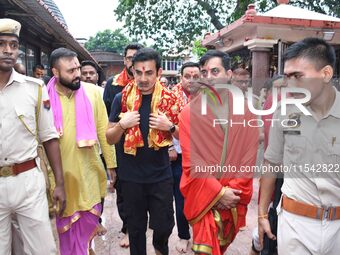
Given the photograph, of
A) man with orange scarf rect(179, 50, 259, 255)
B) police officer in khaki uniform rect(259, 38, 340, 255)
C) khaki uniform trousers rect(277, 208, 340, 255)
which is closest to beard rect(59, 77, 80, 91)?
man with orange scarf rect(179, 50, 259, 255)

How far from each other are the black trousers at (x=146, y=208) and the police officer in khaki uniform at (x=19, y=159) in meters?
0.71

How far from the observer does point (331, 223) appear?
2.09 metres

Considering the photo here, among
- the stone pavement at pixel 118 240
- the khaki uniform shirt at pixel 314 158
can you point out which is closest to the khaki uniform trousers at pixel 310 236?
the khaki uniform shirt at pixel 314 158

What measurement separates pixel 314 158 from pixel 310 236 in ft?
1.40

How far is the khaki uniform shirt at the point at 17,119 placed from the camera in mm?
2436

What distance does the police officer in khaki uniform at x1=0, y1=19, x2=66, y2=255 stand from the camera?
2.44 metres

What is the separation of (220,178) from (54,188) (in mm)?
1255

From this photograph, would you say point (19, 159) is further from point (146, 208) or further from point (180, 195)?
point (180, 195)

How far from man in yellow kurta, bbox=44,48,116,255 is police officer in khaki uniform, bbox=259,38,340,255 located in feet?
5.41

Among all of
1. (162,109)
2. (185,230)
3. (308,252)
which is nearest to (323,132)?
(308,252)

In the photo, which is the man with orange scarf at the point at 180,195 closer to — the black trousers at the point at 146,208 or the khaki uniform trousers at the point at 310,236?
the black trousers at the point at 146,208

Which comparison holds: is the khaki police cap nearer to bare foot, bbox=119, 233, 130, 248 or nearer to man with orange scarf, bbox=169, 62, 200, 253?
man with orange scarf, bbox=169, 62, 200, 253

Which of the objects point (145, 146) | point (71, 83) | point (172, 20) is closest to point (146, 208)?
point (145, 146)

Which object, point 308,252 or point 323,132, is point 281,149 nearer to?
point 323,132
